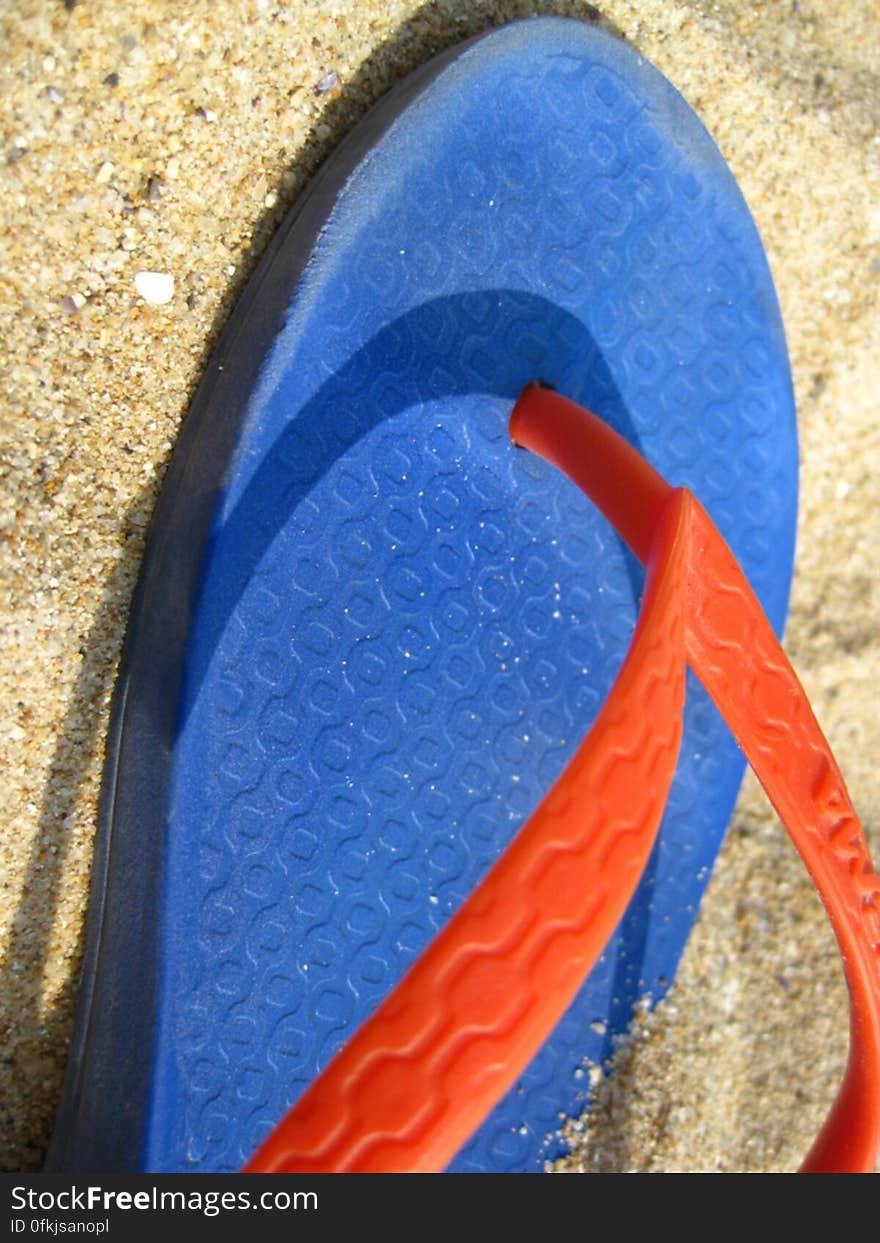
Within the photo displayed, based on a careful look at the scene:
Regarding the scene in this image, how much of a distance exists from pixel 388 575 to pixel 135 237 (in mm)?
294

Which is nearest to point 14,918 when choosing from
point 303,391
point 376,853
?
point 376,853

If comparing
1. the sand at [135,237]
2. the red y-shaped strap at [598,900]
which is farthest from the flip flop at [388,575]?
the red y-shaped strap at [598,900]

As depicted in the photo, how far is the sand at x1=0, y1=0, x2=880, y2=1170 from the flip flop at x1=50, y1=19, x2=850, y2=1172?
3cm

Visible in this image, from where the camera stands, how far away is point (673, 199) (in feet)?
3.12

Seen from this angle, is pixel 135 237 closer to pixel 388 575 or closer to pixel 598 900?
pixel 388 575

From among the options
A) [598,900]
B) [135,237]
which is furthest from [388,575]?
[598,900]

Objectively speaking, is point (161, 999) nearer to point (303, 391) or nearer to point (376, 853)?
point (376, 853)

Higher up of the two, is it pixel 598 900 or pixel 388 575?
pixel 598 900

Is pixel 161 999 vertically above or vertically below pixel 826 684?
below

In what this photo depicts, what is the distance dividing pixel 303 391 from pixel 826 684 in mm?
721

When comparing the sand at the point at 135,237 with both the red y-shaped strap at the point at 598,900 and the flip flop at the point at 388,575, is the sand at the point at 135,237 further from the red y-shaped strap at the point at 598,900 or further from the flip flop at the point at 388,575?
the red y-shaped strap at the point at 598,900

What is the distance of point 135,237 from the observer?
2.52 feet

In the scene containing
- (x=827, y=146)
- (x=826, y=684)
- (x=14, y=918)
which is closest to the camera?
(x=14, y=918)

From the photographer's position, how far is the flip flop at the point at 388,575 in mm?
775
